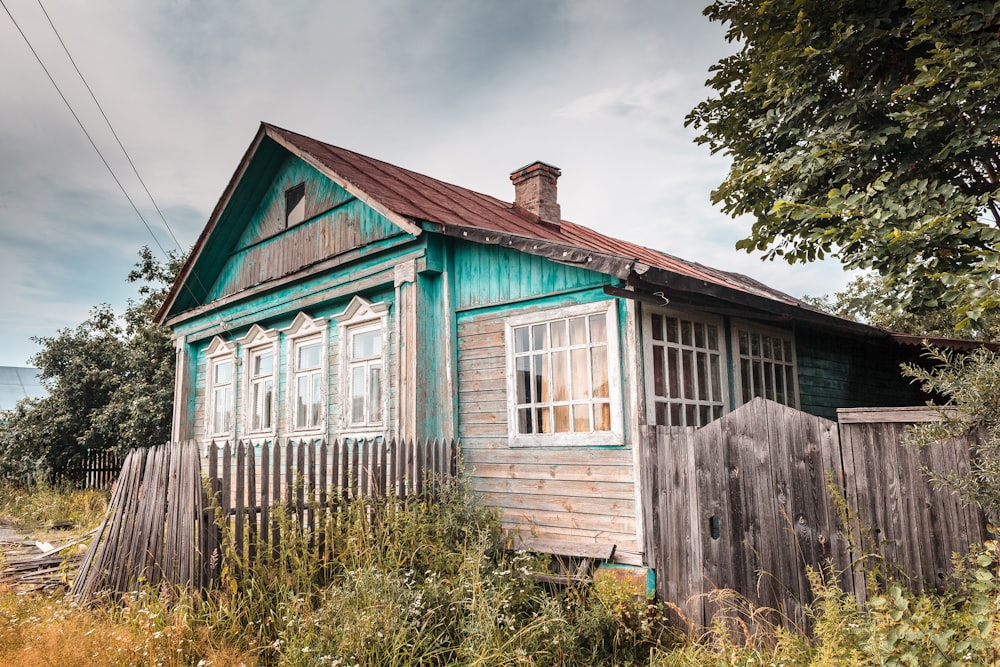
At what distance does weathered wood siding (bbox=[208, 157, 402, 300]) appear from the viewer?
9188 mm

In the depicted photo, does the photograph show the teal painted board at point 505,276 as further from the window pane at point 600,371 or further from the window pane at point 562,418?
the window pane at point 562,418

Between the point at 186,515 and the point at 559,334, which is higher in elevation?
the point at 559,334

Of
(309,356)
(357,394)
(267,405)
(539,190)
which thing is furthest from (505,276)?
(267,405)

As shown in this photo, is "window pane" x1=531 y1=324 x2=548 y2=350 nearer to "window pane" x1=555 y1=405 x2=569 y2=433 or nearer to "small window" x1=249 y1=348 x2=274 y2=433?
"window pane" x1=555 y1=405 x2=569 y2=433

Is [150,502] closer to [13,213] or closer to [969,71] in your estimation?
[969,71]

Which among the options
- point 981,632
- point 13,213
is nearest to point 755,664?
point 981,632

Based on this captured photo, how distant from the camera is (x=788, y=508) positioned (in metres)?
5.02

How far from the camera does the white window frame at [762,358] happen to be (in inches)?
292

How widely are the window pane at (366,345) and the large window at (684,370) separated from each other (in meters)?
4.00

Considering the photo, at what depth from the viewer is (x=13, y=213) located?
17.0 metres

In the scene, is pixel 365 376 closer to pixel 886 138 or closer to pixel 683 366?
pixel 683 366

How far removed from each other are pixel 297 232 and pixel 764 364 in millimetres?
7055

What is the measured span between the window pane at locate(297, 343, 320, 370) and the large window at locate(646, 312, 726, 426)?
565cm

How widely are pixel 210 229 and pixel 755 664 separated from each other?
34.4 feet
